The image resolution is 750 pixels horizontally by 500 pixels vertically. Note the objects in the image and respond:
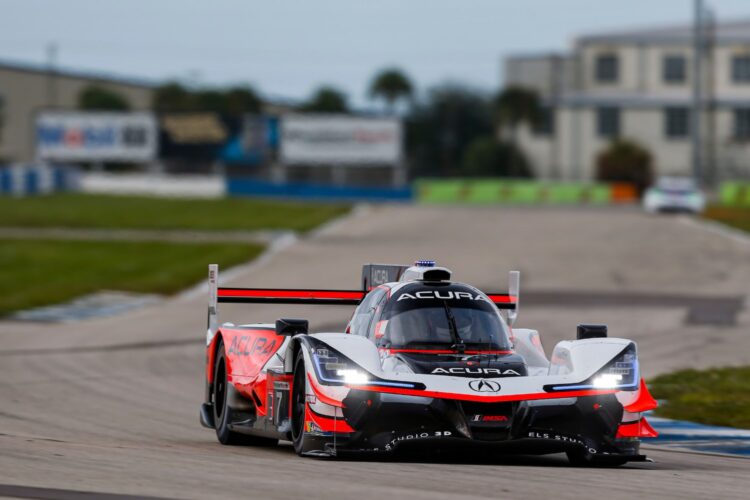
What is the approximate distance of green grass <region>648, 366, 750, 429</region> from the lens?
43.2 ft

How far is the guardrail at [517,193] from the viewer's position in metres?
76.2

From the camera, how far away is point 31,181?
242 feet

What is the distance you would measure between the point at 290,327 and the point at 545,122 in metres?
91.0

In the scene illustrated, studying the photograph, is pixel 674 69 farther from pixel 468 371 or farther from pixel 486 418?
pixel 486 418

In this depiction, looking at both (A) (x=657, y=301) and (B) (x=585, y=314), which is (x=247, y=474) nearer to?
(B) (x=585, y=314)

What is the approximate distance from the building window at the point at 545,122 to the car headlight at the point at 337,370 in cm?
9109

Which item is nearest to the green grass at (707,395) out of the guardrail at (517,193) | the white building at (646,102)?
the guardrail at (517,193)

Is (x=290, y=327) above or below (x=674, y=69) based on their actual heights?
below

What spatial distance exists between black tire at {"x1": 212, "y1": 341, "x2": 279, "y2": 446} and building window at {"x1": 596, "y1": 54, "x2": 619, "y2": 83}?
89396 millimetres

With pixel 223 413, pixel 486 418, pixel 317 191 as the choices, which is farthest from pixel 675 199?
pixel 486 418

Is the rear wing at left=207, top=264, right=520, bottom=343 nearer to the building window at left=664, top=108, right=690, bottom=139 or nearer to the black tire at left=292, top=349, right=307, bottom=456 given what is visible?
the black tire at left=292, top=349, right=307, bottom=456

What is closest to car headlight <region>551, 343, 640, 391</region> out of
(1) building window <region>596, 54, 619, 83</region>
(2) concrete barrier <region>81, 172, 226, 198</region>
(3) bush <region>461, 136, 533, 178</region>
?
(2) concrete barrier <region>81, 172, 226, 198</region>

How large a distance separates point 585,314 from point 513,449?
16.2m

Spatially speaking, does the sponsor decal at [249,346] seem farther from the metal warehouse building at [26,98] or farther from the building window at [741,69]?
the metal warehouse building at [26,98]
